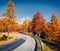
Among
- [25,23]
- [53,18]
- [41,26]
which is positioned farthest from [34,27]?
[25,23]

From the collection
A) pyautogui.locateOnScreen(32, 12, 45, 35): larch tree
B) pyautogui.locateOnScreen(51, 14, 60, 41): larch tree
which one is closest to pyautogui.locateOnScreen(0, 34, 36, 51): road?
pyautogui.locateOnScreen(51, 14, 60, 41): larch tree

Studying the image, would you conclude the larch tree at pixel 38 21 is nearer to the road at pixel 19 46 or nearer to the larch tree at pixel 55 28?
the larch tree at pixel 55 28

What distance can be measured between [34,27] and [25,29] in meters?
69.3

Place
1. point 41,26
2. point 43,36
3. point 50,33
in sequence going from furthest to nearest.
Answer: point 41,26, point 50,33, point 43,36

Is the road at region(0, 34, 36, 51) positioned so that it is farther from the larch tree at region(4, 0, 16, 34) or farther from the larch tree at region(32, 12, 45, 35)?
the larch tree at region(32, 12, 45, 35)

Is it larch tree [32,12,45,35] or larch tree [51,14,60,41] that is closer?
larch tree [51,14,60,41]

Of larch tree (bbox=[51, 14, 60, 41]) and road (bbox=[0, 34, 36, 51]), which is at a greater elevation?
larch tree (bbox=[51, 14, 60, 41])

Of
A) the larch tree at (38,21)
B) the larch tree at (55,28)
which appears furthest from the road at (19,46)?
the larch tree at (38,21)

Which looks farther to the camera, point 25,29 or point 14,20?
point 25,29

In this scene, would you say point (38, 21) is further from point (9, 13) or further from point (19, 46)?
point (19, 46)

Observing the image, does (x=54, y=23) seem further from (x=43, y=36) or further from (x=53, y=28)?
(x=43, y=36)

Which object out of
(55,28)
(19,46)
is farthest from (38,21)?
(19,46)

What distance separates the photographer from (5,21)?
60625 millimetres

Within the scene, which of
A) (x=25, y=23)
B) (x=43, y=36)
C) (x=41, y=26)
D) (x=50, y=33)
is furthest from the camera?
(x=25, y=23)
